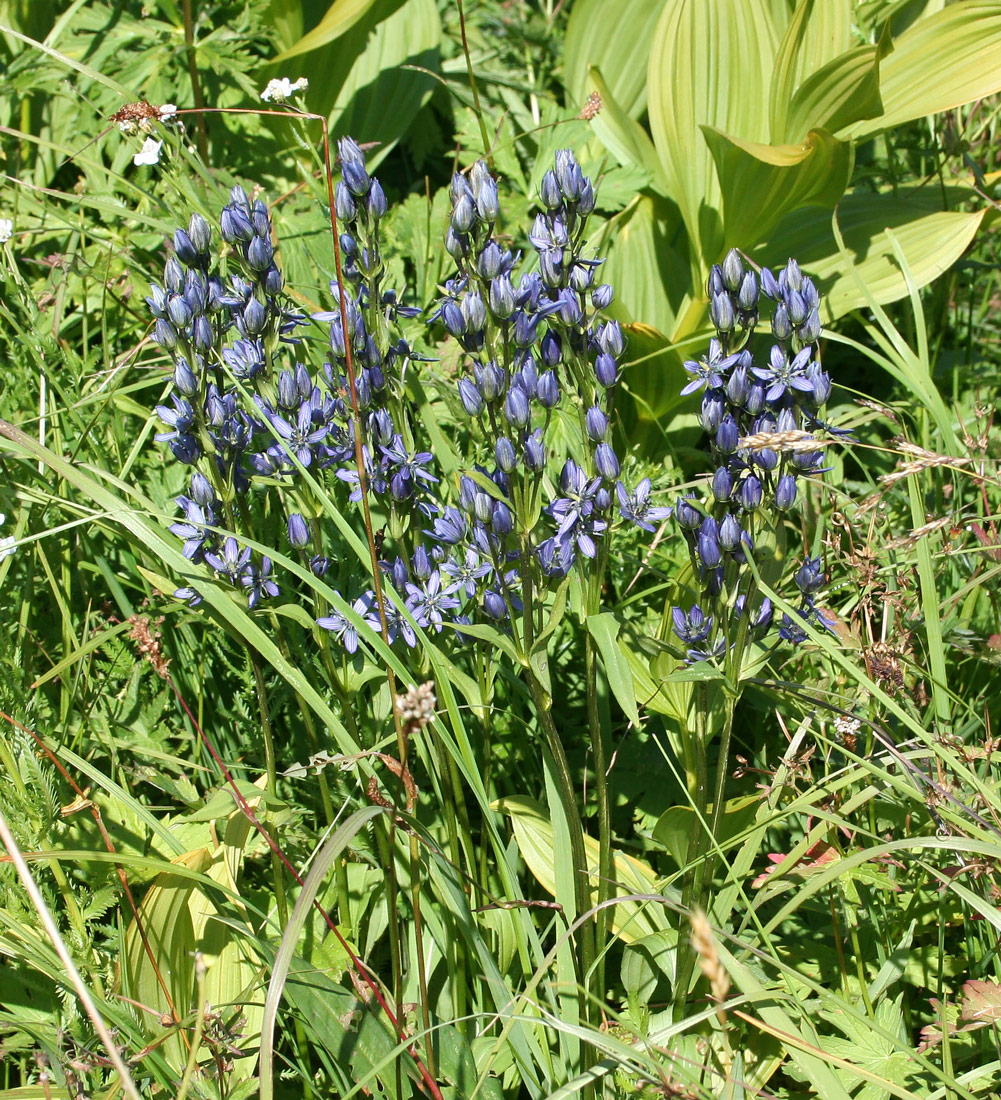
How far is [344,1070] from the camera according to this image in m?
1.82

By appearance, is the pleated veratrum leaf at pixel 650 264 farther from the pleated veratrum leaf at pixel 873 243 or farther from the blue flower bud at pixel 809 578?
the blue flower bud at pixel 809 578

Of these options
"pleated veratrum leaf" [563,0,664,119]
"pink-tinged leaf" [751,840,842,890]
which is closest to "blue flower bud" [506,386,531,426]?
"pink-tinged leaf" [751,840,842,890]

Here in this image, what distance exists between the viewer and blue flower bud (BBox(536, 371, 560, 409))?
172 centimetres

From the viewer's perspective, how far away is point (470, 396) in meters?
1.73

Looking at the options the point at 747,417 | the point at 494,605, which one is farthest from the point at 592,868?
the point at 747,417

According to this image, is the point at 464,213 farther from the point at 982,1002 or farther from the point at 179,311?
the point at 982,1002

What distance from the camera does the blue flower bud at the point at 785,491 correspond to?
1.73 m

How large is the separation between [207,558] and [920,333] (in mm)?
1939

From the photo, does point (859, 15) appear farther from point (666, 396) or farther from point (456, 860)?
point (456, 860)

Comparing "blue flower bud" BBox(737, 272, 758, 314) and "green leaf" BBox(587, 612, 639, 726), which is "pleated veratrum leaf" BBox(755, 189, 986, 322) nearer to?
"blue flower bud" BBox(737, 272, 758, 314)

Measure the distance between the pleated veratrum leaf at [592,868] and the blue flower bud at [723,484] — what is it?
86 cm

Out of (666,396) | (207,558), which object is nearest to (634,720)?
(207,558)

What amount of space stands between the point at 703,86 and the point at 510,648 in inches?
95.6

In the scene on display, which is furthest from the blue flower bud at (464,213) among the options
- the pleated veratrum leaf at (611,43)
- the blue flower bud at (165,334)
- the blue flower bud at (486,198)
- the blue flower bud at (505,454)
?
the pleated veratrum leaf at (611,43)
